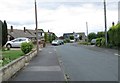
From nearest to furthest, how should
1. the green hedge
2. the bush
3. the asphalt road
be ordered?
the asphalt road, the bush, the green hedge

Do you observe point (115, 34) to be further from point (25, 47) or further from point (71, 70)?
point (71, 70)

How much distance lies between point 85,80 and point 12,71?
3.66 meters

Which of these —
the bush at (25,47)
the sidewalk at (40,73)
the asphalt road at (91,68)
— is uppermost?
the bush at (25,47)

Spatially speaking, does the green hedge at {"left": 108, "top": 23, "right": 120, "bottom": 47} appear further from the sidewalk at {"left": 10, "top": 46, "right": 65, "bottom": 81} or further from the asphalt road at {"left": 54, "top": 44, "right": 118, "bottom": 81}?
the sidewalk at {"left": 10, "top": 46, "right": 65, "bottom": 81}

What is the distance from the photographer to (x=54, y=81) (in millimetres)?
12430

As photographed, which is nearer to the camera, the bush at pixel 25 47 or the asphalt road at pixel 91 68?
the asphalt road at pixel 91 68

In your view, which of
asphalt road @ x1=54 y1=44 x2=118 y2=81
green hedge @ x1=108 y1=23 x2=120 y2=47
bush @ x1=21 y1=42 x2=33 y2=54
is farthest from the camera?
green hedge @ x1=108 y1=23 x2=120 y2=47

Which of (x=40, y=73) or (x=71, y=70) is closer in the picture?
(x=40, y=73)

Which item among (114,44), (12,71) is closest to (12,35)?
(114,44)

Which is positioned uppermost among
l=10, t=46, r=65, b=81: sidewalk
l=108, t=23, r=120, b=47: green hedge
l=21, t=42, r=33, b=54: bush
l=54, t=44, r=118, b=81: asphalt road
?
l=108, t=23, r=120, b=47: green hedge

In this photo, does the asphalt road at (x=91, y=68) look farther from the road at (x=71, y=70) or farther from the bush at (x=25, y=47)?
the bush at (x=25, y=47)

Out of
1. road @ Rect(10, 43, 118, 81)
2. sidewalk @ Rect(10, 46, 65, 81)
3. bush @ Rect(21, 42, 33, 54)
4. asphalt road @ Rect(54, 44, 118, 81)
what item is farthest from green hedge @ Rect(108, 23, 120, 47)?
sidewalk @ Rect(10, 46, 65, 81)

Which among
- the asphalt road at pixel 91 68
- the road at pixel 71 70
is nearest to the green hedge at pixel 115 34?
the asphalt road at pixel 91 68

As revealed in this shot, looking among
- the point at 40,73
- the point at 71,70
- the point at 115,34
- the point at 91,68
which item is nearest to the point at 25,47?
the point at 91,68
